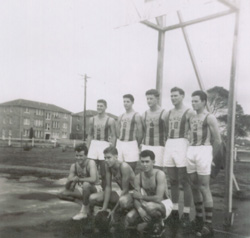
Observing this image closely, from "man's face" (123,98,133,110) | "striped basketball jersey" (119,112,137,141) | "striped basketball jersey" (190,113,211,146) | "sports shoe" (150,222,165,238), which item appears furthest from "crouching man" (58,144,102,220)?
"striped basketball jersey" (190,113,211,146)

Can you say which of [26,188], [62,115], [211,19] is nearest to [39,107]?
[62,115]

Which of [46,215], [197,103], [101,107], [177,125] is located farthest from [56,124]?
[197,103]

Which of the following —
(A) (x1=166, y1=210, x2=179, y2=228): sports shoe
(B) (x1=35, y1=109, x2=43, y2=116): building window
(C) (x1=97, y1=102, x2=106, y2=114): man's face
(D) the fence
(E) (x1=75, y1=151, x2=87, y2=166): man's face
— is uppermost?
(B) (x1=35, y1=109, x2=43, y2=116): building window

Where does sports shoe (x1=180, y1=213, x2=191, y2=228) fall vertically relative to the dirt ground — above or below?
above

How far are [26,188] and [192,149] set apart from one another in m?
4.51

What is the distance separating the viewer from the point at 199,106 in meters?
4.26

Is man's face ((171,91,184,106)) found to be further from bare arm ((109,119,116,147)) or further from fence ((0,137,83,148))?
fence ((0,137,83,148))

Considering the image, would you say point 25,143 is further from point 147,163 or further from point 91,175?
point 147,163

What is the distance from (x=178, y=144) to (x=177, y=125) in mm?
266

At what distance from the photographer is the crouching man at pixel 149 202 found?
3.84 metres

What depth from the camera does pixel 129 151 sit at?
5.11 m

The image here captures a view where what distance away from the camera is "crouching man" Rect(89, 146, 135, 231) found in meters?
4.12

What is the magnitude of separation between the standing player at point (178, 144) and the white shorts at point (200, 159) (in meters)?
0.25

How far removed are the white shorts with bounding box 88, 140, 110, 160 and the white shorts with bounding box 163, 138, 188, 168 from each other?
48.3 inches
